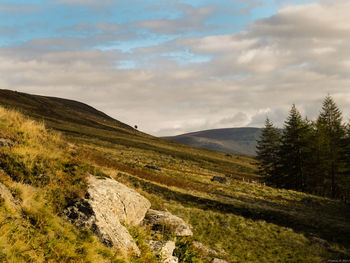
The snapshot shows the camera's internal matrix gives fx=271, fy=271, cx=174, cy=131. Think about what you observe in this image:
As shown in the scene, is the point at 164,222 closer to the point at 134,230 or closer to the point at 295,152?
the point at 134,230

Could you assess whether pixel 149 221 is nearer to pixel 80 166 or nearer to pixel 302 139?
pixel 80 166

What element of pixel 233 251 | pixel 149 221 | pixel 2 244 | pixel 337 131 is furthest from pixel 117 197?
pixel 337 131

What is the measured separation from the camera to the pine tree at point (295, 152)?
161 ft

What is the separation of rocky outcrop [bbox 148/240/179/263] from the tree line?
146 feet

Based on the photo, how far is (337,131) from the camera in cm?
5134

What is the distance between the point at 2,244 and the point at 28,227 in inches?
47.9

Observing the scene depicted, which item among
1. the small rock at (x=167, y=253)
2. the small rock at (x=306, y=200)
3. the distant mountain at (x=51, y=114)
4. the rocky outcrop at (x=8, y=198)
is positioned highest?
the distant mountain at (x=51, y=114)

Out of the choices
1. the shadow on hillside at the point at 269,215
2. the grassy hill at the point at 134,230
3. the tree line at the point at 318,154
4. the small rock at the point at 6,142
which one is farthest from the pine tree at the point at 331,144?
the small rock at the point at 6,142

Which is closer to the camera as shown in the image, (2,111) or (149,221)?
(149,221)

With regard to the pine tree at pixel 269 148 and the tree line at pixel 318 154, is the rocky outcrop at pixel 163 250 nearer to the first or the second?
the tree line at pixel 318 154

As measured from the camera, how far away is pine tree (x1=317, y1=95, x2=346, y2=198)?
47.5 meters

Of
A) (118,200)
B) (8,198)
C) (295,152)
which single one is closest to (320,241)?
(118,200)

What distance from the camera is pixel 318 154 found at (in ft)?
160

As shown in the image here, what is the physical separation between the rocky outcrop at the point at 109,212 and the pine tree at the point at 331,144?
4560 cm
